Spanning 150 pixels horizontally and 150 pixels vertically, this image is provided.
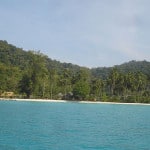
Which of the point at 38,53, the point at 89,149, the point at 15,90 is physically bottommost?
the point at 89,149

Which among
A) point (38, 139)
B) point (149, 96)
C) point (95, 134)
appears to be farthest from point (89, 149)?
point (149, 96)

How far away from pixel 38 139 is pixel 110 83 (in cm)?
11401

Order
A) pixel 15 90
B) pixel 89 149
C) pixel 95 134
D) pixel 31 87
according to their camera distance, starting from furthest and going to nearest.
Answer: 1. pixel 15 90
2. pixel 31 87
3. pixel 95 134
4. pixel 89 149

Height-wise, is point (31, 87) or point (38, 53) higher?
point (38, 53)

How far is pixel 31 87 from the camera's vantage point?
12569 centimetres

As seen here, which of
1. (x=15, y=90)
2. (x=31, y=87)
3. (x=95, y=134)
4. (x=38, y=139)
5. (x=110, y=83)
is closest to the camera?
(x=38, y=139)

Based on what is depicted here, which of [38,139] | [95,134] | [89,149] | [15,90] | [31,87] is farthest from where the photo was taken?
[15,90]

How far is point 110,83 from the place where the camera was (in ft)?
472

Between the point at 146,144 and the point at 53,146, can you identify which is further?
the point at 146,144

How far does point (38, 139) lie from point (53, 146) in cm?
329

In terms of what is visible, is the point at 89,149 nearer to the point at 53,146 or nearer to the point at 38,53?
the point at 53,146

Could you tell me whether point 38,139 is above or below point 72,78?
below

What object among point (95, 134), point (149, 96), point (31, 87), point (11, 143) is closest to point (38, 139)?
point (11, 143)

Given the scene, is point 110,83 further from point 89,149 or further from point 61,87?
point 89,149
